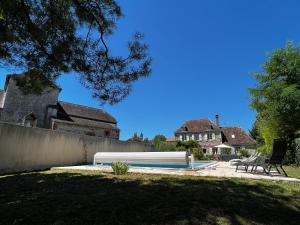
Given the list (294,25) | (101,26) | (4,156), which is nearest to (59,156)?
(4,156)

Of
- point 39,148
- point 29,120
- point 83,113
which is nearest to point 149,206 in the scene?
point 39,148

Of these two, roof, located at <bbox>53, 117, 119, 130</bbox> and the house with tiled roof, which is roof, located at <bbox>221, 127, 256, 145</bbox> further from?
roof, located at <bbox>53, 117, 119, 130</bbox>

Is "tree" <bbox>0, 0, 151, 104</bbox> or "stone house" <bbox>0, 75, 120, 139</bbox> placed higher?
"stone house" <bbox>0, 75, 120, 139</bbox>

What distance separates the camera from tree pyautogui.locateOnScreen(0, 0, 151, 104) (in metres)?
6.28

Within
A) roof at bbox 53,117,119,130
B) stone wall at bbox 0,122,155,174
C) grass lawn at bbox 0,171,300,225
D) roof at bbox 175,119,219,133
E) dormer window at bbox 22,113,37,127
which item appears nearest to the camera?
grass lawn at bbox 0,171,300,225

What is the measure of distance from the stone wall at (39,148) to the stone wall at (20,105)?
485 inches

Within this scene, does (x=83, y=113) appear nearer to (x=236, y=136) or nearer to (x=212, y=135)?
(x=212, y=135)

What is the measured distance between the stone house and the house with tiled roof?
60.3ft

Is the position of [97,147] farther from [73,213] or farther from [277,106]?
[277,106]

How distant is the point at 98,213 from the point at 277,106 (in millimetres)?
18062

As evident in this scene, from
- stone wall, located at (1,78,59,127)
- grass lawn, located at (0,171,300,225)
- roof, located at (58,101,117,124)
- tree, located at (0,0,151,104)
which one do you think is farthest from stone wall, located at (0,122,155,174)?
roof, located at (58,101,117,124)

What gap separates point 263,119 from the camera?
65.2 feet

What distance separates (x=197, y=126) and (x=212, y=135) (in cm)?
402

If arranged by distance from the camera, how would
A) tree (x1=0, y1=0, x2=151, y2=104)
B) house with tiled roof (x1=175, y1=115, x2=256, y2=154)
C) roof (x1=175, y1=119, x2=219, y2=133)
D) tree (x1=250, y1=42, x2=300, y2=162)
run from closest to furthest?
tree (x1=0, y1=0, x2=151, y2=104)
tree (x1=250, y1=42, x2=300, y2=162)
house with tiled roof (x1=175, y1=115, x2=256, y2=154)
roof (x1=175, y1=119, x2=219, y2=133)
